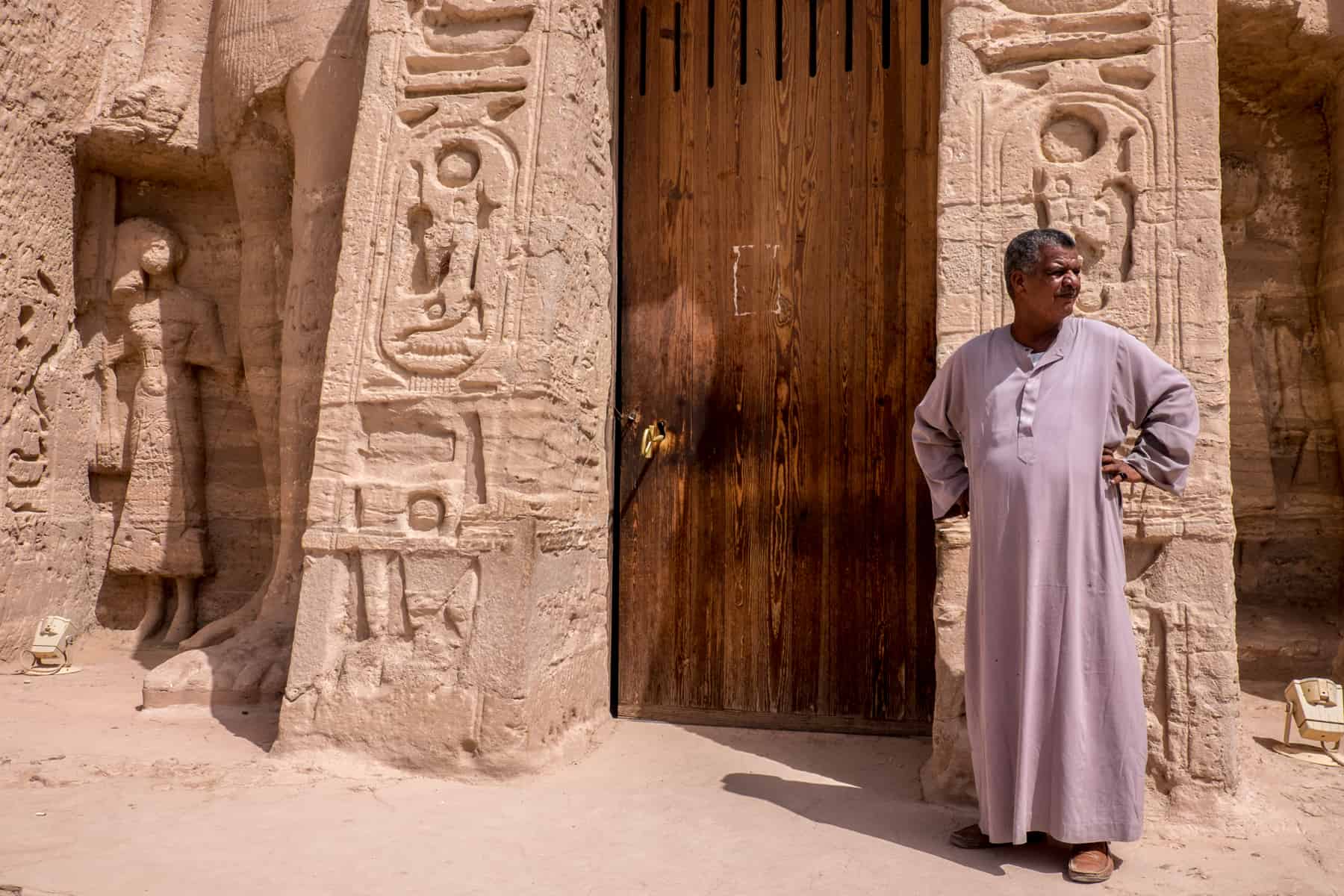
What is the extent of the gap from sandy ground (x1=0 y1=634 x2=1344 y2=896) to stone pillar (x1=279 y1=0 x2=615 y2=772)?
0.78 ft

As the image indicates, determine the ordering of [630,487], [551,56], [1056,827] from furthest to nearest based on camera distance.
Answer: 1. [630,487]
2. [551,56]
3. [1056,827]

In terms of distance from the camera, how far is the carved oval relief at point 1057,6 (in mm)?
3174

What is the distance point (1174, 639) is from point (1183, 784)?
15.4 inches

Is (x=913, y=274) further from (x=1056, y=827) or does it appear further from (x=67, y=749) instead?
(x=67, y=749)

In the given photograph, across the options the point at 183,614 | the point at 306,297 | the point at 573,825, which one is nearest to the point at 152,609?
the point at 183,614

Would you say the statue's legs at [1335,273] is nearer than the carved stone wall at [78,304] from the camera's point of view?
Yes

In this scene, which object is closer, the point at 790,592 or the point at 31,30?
the point at 790,592

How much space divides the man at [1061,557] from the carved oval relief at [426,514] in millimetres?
1692

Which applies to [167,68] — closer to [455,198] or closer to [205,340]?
[205,340]

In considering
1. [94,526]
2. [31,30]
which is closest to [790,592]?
[94,526]

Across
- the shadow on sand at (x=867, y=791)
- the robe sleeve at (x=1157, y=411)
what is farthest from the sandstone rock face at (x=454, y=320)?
the robe sleeve at (x=1157, y=411)

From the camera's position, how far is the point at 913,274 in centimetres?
379

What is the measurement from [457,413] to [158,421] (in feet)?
7.56

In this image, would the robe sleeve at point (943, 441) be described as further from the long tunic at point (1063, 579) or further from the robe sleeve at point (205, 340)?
the robe sleeve at point (205, 340)
